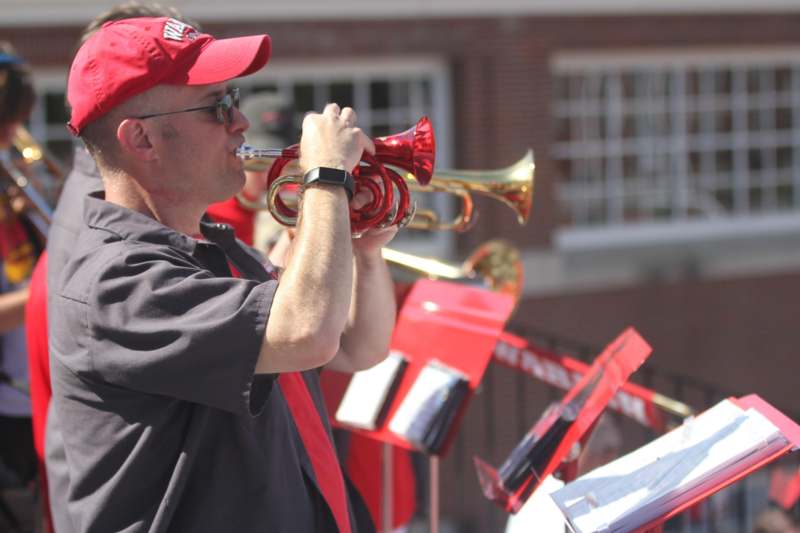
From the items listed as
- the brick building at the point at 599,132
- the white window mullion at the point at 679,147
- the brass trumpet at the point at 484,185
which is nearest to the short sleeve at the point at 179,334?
the brass trumpet at the point at 484,185

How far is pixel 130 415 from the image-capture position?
174cm

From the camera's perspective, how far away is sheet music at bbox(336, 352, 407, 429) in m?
2.87

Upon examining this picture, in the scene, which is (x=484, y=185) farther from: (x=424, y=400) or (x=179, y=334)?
(x=179, y=334)

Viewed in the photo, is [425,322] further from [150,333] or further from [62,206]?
[150,333]

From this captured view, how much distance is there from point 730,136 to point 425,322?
257 inches

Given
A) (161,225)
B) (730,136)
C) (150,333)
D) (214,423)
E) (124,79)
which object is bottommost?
(730,136)

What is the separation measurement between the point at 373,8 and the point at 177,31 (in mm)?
5345

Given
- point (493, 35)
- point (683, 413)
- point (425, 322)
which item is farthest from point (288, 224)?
point (493, 35)

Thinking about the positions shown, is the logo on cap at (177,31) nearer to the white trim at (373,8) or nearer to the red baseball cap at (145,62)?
the red baseball cap at (145,62)

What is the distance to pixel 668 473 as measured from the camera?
190 cm

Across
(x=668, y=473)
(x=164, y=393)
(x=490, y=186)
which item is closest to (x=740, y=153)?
(x=490, y=186)

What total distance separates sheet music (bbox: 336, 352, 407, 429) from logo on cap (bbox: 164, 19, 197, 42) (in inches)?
47.1

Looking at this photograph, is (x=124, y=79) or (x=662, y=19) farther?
(x=662, y=19)

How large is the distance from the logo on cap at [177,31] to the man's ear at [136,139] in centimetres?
17
